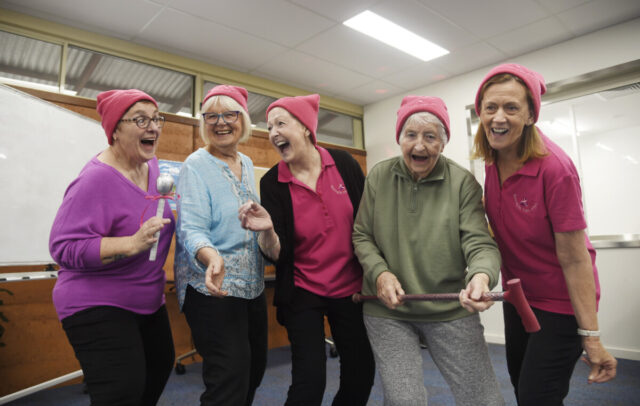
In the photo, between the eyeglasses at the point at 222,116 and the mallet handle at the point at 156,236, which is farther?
the eyeglasses at the point at 222,116

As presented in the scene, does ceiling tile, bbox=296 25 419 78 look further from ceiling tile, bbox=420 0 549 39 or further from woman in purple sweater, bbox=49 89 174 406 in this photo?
woman in purple sweater, bbox=49 89 174 406

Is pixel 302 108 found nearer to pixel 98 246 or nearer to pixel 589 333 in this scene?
pixel 98 246

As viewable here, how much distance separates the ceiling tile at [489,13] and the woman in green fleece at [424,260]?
2562mm

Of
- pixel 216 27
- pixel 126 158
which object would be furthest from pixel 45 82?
pixel 126 158

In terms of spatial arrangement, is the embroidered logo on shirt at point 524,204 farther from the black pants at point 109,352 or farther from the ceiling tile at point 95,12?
the ceiling tile at point 95,12

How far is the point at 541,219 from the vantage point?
125 cm

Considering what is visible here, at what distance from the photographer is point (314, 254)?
1.52 meters

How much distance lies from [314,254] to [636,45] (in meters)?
4.05

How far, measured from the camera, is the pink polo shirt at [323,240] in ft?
4.96

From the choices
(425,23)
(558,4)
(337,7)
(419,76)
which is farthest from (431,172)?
(419,76)

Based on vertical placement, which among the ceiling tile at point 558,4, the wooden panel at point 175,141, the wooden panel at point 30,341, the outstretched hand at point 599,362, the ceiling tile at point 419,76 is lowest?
the wooden panel at point 30,341

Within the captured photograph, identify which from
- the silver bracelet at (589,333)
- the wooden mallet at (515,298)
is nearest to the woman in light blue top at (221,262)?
the wooden mallet at (515,298)

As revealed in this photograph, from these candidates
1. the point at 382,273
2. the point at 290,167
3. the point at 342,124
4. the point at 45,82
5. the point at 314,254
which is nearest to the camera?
the point at 382,273

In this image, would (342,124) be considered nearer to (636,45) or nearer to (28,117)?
(636,45)
